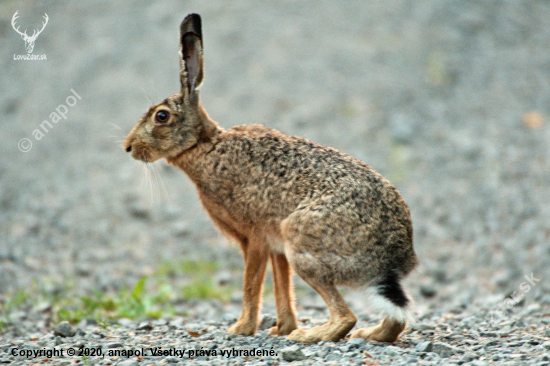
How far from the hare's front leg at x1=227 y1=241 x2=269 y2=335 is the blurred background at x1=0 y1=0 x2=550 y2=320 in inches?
107

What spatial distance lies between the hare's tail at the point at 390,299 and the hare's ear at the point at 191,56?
2.65 metres

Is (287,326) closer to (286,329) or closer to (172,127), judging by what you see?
(286,329)

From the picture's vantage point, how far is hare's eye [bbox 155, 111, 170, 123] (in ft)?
21.6

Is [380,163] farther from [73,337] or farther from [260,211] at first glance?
[73,337]

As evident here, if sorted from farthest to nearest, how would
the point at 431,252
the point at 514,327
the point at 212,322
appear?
1. the point at 431,252
2. the point at 212,322
3. the point at 514,327

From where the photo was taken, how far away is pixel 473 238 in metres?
10.4

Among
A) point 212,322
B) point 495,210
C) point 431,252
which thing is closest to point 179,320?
point 212,322

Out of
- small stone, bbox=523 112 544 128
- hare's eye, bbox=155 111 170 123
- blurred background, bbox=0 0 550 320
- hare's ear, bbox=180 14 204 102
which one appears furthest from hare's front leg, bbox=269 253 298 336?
small stone, bbox=523 112 544 128

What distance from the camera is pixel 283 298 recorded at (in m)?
6.39

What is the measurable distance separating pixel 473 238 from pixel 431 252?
763 mm

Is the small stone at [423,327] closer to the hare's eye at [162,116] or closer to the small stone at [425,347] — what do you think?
the small stone at [425,347]

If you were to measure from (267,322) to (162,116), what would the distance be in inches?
95.7

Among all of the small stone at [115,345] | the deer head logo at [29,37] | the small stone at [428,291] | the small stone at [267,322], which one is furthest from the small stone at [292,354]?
the deer head logo at [29,37]

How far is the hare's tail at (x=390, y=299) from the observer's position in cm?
537
